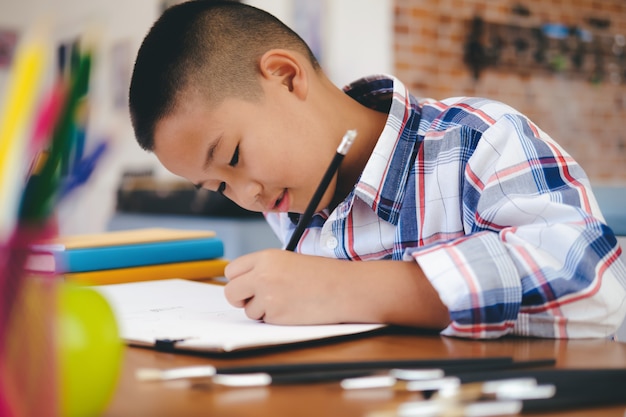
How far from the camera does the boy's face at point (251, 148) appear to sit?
0.85 metres

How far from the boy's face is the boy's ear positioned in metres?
0.02

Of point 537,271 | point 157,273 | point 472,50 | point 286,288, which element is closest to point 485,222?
point 537,271

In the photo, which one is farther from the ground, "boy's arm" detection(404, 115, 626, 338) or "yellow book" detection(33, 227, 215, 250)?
"boy's arm" detection(404, 115, 626, 338)

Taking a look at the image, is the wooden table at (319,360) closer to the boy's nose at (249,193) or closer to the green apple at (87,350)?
the green apple at (87,350)

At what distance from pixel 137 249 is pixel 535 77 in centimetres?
362

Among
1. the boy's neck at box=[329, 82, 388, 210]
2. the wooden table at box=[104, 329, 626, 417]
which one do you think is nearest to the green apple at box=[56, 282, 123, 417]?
the wooden table at box=[104, 329, 626, 417]

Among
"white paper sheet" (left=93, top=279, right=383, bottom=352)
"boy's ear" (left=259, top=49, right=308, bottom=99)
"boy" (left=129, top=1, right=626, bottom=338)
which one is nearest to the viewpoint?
"white paper sheet" (left=93, top=279, right=383, bottom=352)

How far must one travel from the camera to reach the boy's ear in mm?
924

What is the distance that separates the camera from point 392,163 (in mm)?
889

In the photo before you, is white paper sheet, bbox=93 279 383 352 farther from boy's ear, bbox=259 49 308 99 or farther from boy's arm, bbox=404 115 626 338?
boy's ear, bbox=259 49 308 99

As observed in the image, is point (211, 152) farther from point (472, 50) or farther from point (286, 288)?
point (472, 50)

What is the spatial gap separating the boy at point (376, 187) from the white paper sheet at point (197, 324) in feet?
0.11

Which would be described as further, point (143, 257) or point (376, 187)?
point (143, 257)

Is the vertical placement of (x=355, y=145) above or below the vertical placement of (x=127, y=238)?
above
